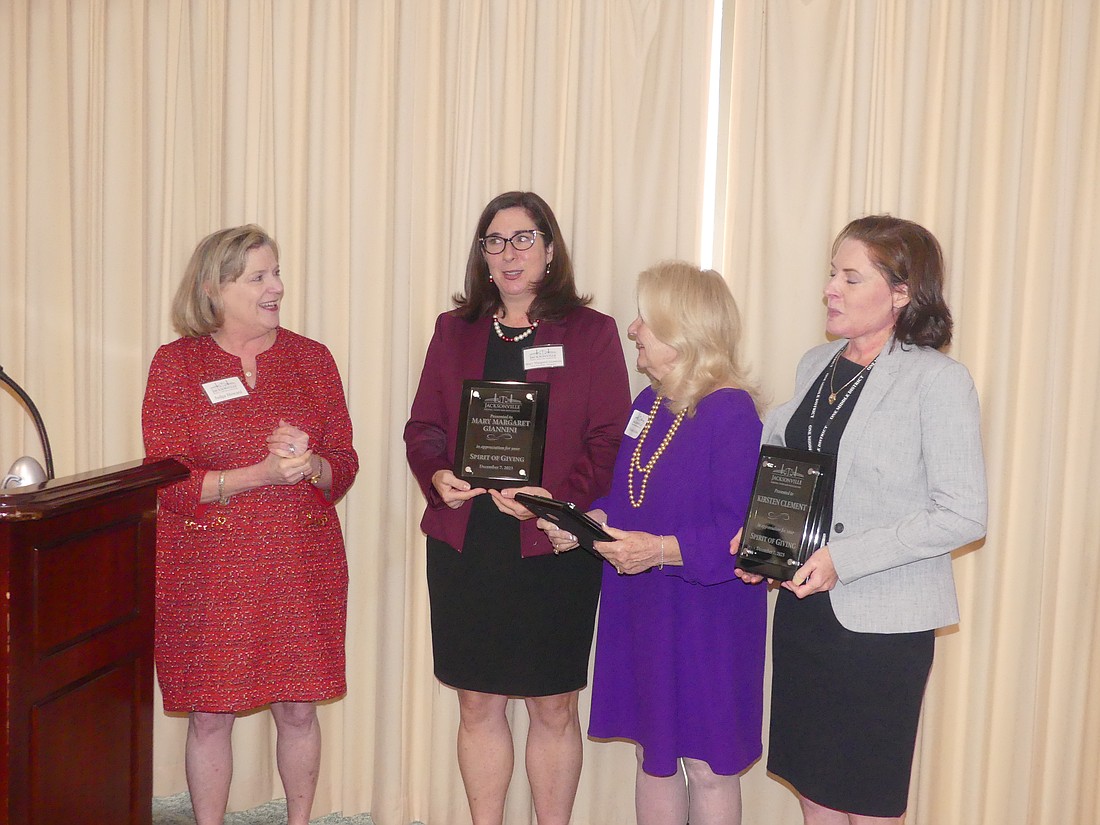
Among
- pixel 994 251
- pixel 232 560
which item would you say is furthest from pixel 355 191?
pixel 994 251

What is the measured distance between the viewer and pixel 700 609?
257 cm

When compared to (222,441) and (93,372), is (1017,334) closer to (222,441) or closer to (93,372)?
(222,441)

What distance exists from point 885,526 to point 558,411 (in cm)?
103

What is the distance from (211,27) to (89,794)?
9.40ft

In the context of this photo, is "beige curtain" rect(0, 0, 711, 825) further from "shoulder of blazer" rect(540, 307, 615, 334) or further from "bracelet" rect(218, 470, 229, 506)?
"bracelet" rect(218, 470, 229, 506)

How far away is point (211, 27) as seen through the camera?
3.68m

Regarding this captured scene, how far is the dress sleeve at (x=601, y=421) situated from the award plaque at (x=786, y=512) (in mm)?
575

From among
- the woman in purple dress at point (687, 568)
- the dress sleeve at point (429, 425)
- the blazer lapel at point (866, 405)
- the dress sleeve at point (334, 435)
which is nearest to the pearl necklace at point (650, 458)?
the woman in purple dress at point (687, 568)

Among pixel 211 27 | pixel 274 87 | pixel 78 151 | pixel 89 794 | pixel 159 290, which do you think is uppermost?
pixel 211 27

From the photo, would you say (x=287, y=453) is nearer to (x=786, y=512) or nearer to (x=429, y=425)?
(x=429, y=425)

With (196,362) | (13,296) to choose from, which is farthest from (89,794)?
(13,296)

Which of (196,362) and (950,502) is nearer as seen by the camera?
(950,502)

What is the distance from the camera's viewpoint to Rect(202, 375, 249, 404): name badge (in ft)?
9.34

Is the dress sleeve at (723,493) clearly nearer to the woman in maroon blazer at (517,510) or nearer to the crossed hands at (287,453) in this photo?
the woman in maroon blazer at (517,510)
